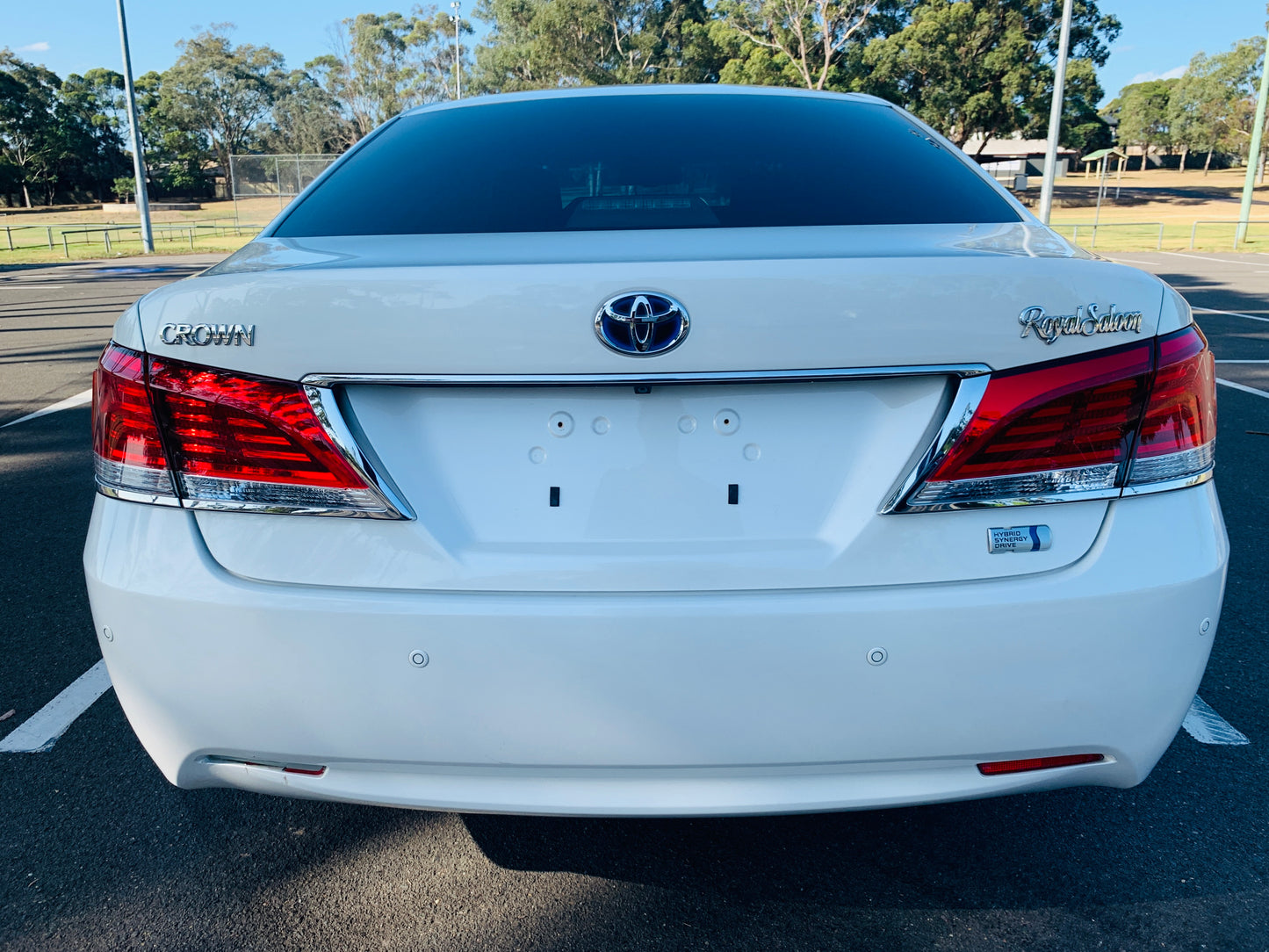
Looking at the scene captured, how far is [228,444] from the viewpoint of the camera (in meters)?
1.55

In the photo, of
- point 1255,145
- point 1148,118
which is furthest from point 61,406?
point 1148,118

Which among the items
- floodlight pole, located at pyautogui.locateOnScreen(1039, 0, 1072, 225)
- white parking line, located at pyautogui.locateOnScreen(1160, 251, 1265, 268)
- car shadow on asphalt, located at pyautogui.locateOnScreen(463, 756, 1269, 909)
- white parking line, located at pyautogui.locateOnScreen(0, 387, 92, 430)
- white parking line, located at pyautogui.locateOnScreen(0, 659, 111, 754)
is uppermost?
floodlight pole, located at pyautogui.locateOnScreen(1039, 0, 1072, 225)

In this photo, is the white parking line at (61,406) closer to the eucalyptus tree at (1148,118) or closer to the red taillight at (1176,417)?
the red taillight at (1176,417)

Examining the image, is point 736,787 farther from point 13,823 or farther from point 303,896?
point 13,823

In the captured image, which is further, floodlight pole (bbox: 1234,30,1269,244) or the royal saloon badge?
floodlight pole (bbox: 1234,30,1269,244)

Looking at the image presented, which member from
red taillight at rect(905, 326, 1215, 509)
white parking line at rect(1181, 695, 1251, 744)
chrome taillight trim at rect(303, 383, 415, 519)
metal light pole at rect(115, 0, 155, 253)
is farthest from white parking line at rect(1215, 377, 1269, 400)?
metal light pole at rect(115, 0, 155, 253)

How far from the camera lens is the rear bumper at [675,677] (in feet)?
4.87

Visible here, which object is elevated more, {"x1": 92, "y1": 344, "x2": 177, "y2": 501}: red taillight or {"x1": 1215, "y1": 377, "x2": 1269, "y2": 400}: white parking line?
{"x1": 92, "y1": 344, "x2": 177, "y2": 501}: red taillight

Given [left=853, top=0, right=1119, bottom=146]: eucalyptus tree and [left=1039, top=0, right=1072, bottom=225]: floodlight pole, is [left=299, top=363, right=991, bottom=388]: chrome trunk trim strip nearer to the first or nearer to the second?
[left=1039, top=0, right=1072, bottom=225]: floodlight pole

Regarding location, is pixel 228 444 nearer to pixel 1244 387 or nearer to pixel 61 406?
pixel 61 406

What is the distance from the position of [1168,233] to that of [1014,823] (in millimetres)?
32230

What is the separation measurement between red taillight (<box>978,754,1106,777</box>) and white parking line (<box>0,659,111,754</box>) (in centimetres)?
231

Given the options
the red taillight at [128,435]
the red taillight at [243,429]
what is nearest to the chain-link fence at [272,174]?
the red taillight at [128,435]

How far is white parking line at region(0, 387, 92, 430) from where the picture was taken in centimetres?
605
